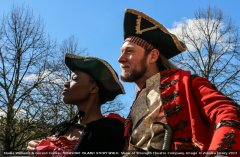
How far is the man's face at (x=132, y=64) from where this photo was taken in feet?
11.0

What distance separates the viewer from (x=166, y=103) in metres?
2.87

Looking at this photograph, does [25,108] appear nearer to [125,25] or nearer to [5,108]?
[5,108]

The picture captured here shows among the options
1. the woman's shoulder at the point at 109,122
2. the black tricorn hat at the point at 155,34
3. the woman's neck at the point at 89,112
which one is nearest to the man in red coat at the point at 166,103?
the black tricorn hat at the point at 155,34

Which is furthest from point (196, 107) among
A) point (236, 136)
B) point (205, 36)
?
point (205, 36)

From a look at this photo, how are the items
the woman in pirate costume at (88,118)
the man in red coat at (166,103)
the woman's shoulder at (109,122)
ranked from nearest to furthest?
the man in red coat at (166,103) → the woman in pirate costume at (88,118) → the woman's shoulder at (109,122)

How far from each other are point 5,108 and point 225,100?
1375 cm

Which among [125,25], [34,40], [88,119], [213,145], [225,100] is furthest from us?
[34,40]

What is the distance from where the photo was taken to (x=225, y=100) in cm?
231

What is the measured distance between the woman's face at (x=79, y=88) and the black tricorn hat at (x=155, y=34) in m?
0.63

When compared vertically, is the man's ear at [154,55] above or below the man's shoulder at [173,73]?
above

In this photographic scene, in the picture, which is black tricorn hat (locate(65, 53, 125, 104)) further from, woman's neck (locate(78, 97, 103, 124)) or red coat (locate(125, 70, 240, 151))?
red coat (locate(125, 70, 240, 151))

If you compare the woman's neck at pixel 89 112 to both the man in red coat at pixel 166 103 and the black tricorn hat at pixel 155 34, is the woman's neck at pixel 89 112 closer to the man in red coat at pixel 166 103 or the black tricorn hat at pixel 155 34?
the man in red coat at pixel 166 103

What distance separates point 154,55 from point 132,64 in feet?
0.89

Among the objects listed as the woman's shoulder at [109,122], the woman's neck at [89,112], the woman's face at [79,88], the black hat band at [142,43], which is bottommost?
the woman's shoulder at [109,122]
